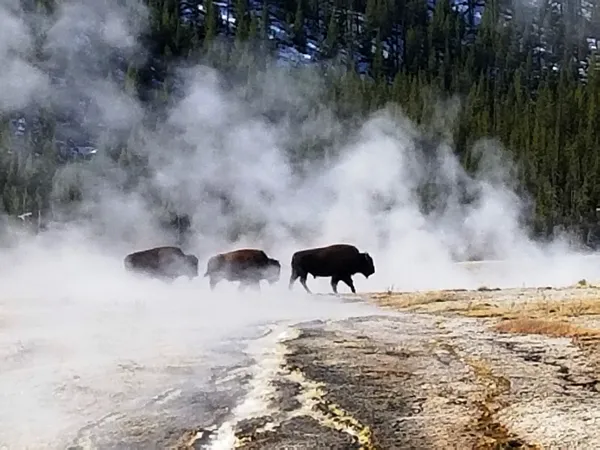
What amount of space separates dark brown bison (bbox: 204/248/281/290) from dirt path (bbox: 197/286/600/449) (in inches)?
741

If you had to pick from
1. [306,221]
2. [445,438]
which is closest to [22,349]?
[445,438]

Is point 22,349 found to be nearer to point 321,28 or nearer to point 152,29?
point 152,29

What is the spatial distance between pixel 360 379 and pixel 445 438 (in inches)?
107

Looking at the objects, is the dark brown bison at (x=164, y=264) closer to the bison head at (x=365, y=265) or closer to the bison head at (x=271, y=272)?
the bison head at (x=271, y=272)

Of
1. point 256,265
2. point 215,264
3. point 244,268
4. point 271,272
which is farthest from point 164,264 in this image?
point 271,272

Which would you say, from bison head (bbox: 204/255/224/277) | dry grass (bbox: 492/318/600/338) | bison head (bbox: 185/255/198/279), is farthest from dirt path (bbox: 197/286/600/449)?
bison head (bbox: 185/255/198/279)

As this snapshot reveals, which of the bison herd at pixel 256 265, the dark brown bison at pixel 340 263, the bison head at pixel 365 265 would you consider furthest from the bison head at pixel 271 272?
the bison head at pixel 365 265

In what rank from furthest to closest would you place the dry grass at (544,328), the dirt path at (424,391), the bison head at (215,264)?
1. the bison head at (215,264)
2. the dry grass at (544,328)
3. the dirt path at (424,391)

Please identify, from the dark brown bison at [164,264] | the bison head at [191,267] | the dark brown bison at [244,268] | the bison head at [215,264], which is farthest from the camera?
the bison head at [191,267]

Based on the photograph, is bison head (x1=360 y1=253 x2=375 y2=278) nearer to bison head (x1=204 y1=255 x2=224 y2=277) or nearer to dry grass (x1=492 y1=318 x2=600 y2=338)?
bison head (x1=204 y1=255 x2=224 y2=277)

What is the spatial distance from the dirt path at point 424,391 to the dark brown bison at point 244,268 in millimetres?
18819

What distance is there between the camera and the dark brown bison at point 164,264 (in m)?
38.3

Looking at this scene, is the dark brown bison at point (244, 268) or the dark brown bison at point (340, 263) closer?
the dark brown bison at point (340, 263)

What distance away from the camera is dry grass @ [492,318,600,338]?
13.7m
